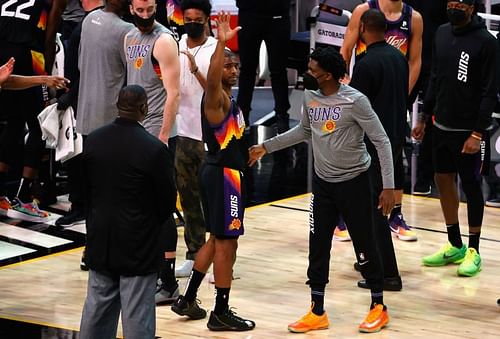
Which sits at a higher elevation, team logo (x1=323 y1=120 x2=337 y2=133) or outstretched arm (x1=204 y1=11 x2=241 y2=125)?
outstretched arm (x1=204 y1=11 x2=241 y2=125)

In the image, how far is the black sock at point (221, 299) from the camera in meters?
6.86

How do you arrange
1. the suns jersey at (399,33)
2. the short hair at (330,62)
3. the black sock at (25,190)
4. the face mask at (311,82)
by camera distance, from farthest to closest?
1. the black sock at (25,190)
2. the suns jersey at (399,33)
3. the face mask at (311,82)
4. the short hair at (330,62)

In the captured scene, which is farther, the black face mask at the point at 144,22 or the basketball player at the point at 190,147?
the basketball player at the point at 190,147

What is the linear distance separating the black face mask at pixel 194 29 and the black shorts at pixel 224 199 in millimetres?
1097

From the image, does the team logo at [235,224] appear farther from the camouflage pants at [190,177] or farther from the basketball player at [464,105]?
the basketball player at [464,105]

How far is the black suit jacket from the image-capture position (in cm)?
555

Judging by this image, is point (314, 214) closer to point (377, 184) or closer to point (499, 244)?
point (377, 184)

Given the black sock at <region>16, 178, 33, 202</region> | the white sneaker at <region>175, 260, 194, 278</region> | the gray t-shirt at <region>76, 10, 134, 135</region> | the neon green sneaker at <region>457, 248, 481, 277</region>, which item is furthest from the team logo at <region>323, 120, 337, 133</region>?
the black sock at <region>16, 178, 33, 202</region>

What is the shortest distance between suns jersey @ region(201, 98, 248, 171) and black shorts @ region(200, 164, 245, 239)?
4 centimetres

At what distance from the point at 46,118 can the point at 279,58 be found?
187 inches

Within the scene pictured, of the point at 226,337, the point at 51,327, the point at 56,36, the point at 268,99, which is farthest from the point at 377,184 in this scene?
the point at 268,99

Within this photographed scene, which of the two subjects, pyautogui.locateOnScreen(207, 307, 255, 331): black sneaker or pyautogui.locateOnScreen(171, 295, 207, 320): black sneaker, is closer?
pyautogui.locateOnScreen(207, 307, 255, 331): black sneaker

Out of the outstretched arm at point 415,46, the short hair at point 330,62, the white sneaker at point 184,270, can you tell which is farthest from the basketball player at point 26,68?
the short hair at point 330,62

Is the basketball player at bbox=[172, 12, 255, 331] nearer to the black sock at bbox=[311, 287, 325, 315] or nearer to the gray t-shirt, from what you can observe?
the black sock at bbox=[311, 287, 325, 315]
